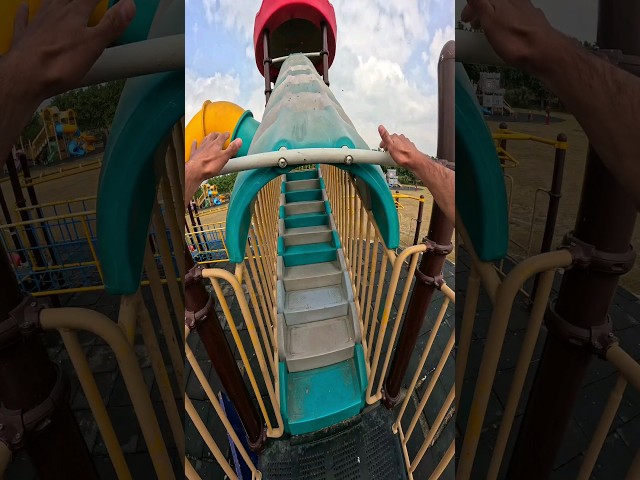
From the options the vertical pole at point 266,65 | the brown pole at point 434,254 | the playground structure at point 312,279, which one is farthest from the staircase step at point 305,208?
the vertical pole at point 266,65

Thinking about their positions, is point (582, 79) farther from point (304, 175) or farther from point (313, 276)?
point (304, 175)

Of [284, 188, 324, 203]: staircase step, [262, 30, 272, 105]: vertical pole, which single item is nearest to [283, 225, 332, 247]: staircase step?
[284, 188, 324, 203]: staircase step

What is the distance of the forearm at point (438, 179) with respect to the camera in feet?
0.82

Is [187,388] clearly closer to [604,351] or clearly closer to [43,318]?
[43,318]

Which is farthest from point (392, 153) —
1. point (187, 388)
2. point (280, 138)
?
point (187, 388)

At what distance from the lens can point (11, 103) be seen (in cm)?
16

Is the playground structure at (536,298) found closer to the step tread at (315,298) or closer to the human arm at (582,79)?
the human arm at (582,79)

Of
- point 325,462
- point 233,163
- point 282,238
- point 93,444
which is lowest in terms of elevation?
point 325,462

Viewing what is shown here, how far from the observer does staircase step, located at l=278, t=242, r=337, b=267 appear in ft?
1.99

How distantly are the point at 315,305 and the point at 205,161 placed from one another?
13.8 inches

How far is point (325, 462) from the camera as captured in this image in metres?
0.60

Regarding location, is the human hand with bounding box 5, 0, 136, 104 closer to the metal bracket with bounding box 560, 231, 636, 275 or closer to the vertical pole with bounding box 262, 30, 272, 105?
the vertical pole with bounding box 262, 30, 272, 105

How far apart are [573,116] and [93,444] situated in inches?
23.6

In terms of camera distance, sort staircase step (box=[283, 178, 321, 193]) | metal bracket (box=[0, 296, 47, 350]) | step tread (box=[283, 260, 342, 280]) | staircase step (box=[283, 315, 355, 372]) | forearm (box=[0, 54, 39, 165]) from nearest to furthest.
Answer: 1. forearm (box=[0, 54, 39, 165])
2. metal bracket (box=[0, 296, 47, 350])
3. staircase step (box=[283, 315, 355, 372])
4. step tread (box=[283, 260, 342, 280])
5. staircase step (box=[283, 178, 321, 193])
